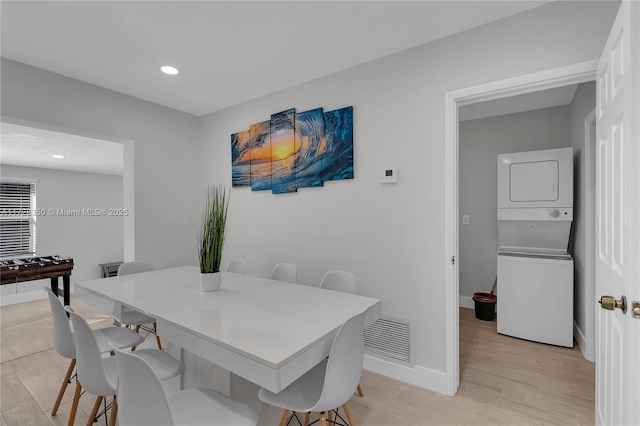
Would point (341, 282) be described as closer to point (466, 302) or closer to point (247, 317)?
point (247, 317)

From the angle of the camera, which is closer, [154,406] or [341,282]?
[154,406]

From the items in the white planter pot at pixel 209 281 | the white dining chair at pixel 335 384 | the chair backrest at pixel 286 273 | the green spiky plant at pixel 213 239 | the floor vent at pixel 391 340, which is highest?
the green spiky plant at pixel 213 239

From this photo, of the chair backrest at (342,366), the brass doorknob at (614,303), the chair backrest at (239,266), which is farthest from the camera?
the chair backrest at (239,266)

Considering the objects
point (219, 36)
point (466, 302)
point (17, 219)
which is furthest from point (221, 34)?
point (17, 219)

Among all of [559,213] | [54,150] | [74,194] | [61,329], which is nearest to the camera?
[61,329]

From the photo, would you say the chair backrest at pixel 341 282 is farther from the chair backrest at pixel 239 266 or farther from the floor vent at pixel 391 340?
the chair backrest at pixel 239 266

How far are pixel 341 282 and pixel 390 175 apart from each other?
0.93 meters

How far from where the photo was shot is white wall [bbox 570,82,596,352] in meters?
2.69

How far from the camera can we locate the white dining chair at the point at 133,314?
1.88 metres

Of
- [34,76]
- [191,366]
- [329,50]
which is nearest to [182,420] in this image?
[191,366]

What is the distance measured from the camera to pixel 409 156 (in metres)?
2.33

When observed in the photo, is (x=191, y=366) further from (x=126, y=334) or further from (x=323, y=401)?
(x=323, y=401)

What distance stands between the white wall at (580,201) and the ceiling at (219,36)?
4.96ft

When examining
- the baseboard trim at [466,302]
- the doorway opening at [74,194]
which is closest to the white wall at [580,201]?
the baseboard trim at [466,302]
